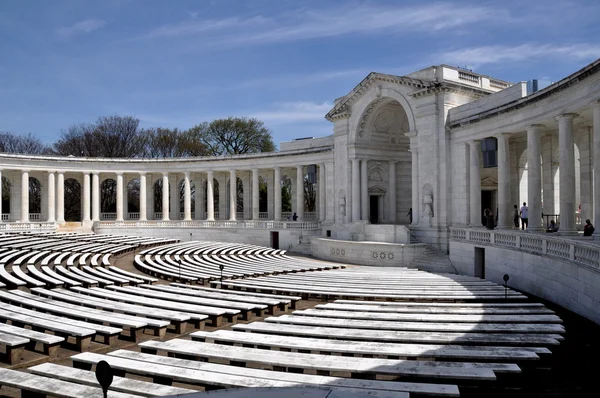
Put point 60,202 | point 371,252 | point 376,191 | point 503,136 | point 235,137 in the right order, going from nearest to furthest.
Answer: point 503,136
point 371,252
point 376,191
point 60,202
point 235,137

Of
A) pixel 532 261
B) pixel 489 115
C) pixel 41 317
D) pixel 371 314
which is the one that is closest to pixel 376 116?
pixel 489 115

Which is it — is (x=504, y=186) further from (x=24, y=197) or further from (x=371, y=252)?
(x=24, y=197)

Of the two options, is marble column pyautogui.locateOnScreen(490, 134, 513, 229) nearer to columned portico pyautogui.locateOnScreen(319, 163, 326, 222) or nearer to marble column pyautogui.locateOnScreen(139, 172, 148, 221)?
columned portico pyautogui.locateOnScreen(319, 163, 326, 222)

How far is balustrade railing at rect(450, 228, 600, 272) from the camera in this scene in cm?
1678

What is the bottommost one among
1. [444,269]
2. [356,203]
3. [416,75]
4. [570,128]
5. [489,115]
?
[444,269]

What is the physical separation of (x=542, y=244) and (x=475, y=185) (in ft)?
48.1

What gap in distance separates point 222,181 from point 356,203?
24.6m

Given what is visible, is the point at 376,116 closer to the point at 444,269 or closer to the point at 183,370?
the point at 444,269

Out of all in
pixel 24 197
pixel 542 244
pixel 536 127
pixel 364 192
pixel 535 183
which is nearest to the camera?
pixel 542 244

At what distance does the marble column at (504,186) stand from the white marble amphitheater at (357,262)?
0.34 feet

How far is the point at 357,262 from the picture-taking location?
39.1m

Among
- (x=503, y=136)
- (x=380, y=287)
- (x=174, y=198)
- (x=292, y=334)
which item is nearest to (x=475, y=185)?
(x=503, y=136)

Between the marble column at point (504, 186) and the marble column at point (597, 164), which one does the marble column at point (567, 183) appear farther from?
the marble column at point (504, 186)

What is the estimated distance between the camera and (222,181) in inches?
2554
